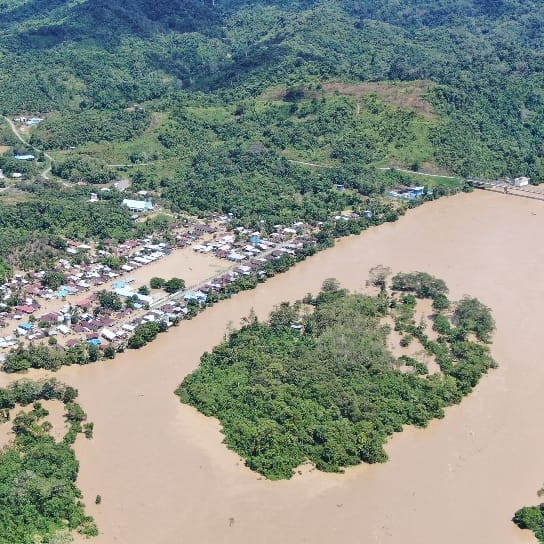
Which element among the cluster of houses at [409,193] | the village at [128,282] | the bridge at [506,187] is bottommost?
Result: the bridge at [506,187]

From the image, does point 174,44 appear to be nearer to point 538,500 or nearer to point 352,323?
point 352,323

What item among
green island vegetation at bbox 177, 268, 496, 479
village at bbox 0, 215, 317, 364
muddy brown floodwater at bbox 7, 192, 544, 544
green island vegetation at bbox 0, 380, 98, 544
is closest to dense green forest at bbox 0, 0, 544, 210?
village at bbox 0, 215, 317, 364

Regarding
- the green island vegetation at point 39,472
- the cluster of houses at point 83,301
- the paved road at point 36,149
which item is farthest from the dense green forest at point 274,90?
the green island vegetation at point 39,472

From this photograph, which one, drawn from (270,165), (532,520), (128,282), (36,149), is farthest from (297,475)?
(36,149)

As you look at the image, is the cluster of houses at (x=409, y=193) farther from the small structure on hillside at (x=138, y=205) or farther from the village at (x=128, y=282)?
the small structure on hillside at (x=138, y=205)

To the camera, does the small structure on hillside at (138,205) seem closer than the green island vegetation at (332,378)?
No

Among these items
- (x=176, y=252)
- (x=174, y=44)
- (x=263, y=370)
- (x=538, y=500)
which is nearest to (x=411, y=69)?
(x=174, y=44)

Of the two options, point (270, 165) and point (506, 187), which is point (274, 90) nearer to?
point (270, 165)
